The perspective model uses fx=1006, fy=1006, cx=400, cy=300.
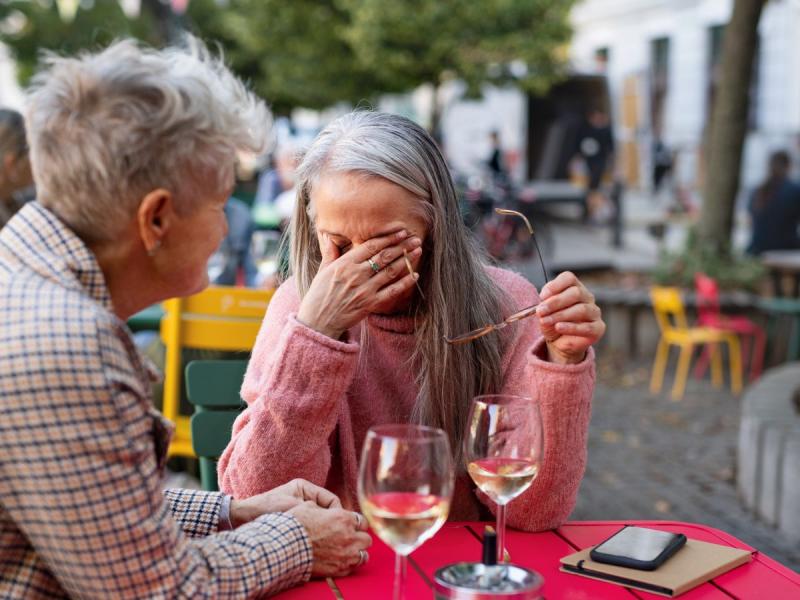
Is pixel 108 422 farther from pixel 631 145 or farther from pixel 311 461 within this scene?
pixel 631 145

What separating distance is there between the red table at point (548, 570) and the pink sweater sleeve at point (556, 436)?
44 mm

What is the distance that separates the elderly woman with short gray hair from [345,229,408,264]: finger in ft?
1.71

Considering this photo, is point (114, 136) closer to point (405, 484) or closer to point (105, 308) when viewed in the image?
point (105, 308)

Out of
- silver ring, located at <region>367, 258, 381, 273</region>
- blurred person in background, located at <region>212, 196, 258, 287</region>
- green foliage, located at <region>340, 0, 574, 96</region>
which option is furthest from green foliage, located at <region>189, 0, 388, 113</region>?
silver ring, located at <region>367, 258, 381, 273</region>

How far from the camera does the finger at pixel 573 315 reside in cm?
193

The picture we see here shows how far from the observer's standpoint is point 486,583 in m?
1.49

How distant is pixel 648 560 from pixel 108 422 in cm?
96

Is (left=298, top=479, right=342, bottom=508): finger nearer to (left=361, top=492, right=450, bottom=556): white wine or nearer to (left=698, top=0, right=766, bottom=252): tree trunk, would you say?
(left=361, top=492, right=450, bottom=556): white wine

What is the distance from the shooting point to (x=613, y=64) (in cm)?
2650

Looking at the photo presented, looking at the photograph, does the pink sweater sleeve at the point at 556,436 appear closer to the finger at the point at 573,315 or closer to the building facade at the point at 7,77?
the finger at the point at 573,315

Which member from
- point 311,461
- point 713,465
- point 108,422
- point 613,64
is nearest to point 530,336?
point 311,461

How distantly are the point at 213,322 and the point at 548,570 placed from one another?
7.24 ft

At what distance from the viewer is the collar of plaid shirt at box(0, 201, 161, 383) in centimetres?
139

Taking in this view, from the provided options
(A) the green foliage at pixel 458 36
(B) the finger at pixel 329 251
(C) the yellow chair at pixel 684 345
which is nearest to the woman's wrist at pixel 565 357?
(B) the finger at pixel 329 251
